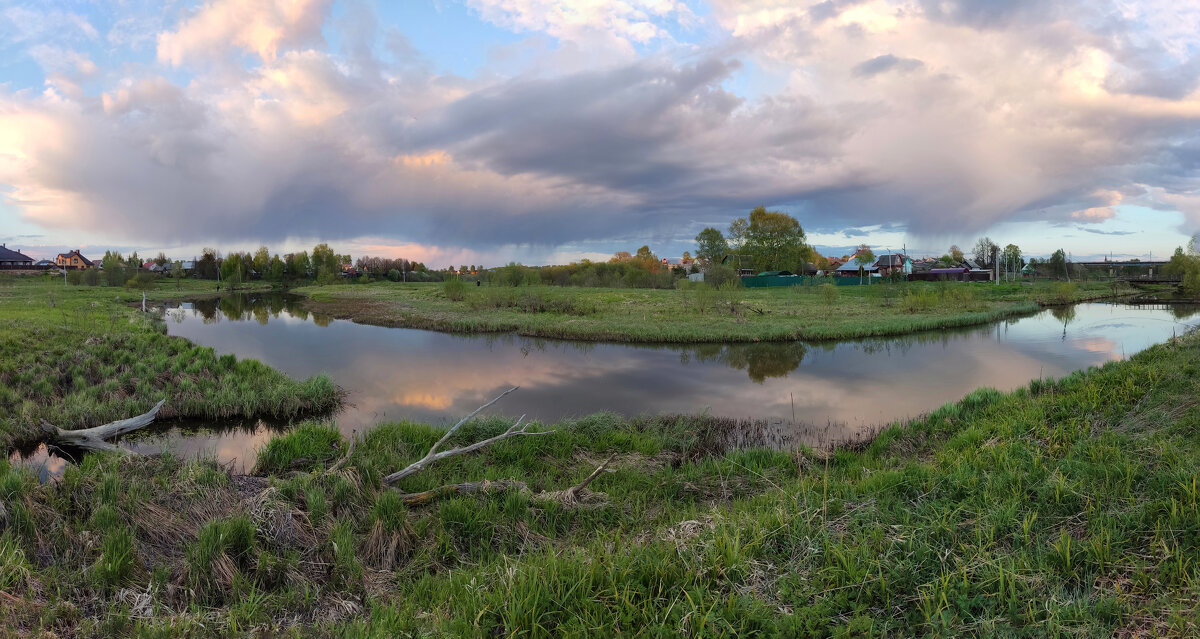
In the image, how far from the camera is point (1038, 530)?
4.35m

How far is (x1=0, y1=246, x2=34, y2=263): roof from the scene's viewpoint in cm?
9725

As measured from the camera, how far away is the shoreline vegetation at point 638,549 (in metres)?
3.52

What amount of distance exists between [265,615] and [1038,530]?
5.90 meters

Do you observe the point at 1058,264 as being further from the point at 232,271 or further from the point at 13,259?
the point at 13,259

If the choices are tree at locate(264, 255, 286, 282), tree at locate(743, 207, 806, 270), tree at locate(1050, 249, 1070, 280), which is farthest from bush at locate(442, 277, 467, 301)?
tree at locate(1050, 249, 1070, 280)

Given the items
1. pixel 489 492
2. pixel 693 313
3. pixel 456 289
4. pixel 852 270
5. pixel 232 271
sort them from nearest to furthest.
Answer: pixel 489 492 < pixel 693 313 < pixel 456 289 < pixel 232 271 < pixel 852 270

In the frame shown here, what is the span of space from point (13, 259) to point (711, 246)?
125189 millimetres

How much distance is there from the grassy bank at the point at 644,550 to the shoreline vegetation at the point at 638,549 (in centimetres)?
2

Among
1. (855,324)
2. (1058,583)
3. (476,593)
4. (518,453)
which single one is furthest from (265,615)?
(855,324)

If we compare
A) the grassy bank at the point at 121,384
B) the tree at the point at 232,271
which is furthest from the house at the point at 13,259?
the grassy bank at the point at 121,384

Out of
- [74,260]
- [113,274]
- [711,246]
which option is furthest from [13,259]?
[711,246]

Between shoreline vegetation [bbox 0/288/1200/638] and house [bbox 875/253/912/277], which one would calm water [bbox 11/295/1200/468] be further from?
house [bbox 875/253/912/277]

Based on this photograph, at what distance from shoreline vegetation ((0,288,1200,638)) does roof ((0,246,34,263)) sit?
444 feet

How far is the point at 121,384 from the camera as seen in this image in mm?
12430
